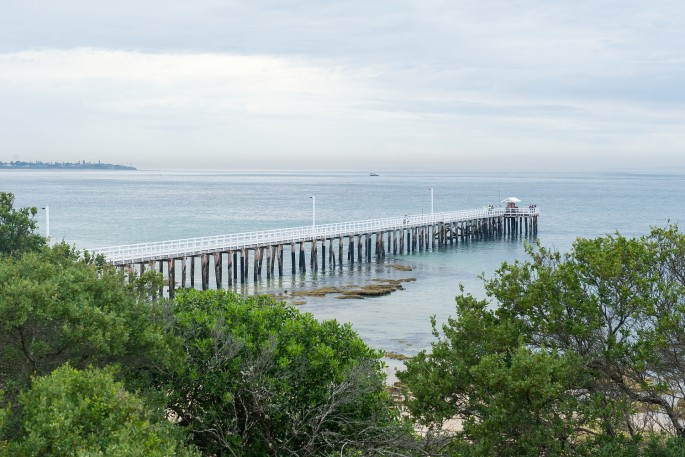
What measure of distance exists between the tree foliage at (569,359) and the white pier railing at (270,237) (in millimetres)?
22440

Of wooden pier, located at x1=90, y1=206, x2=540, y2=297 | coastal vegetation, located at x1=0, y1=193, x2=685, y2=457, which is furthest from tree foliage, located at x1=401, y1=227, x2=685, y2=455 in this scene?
wooden pier, located at x1=90, y1=206, x2=540, y2=297

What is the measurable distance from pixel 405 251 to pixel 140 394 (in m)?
54.2

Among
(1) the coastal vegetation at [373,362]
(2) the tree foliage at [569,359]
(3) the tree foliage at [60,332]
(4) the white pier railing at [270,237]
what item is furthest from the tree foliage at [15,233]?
(2) the tree foliage at [569,359]

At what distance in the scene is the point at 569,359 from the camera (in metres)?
13.0

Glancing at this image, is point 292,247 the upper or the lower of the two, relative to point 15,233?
lower

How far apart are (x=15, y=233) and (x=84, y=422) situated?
1929 cm

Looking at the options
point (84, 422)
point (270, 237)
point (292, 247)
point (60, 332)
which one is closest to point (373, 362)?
point (60, 332)

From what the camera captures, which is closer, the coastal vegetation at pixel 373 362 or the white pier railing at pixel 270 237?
the coastal vegetation at pixel 373 362

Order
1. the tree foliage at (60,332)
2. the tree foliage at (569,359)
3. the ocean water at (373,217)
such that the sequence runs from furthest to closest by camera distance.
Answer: the ocean water at (373,217), the tree foliage at (569,359), the tree foliage at (60,332)

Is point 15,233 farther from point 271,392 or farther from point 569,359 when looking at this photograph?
point 569,359

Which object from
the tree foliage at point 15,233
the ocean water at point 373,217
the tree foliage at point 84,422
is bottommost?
the ocean water at point 373,217

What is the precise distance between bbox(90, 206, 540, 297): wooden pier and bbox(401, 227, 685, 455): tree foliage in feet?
72.8

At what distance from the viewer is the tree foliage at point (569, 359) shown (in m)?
12.6

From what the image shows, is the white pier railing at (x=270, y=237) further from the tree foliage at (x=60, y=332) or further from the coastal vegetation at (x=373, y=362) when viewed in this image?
the tree foliage at (x=60, y=332)
